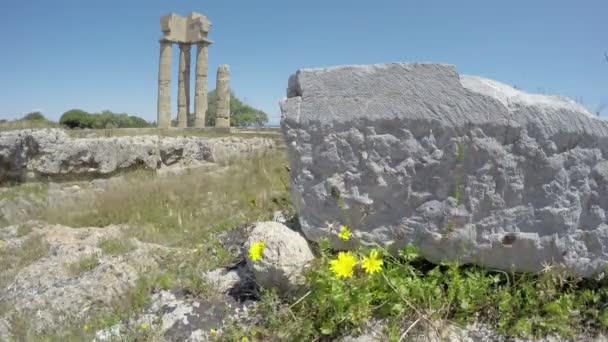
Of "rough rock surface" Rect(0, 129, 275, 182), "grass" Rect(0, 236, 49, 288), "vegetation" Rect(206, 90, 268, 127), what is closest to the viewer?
"grass" Rect(0, 236, 49, 288)

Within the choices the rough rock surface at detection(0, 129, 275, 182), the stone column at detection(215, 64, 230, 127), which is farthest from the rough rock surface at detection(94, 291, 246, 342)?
the stone column at detection(215, 64, 230, 127)

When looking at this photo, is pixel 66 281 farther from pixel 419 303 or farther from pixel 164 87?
pixel 164 87

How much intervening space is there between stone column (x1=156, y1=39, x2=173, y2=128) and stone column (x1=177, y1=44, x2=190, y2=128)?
3.10 ft

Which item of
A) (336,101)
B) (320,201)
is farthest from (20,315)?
(336,101)

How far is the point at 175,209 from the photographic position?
6148mm

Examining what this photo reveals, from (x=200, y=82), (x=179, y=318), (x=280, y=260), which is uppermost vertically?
(x=200, y=82)

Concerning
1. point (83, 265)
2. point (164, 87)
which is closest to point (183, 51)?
point (164, 87)

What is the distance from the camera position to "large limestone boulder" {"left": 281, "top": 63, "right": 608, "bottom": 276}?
8.05 ft

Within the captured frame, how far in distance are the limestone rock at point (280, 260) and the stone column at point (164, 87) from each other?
66.9 feet

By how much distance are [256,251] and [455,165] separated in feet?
4.59

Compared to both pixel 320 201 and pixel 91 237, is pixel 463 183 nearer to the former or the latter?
pixel 320 201

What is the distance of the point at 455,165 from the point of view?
255 cm

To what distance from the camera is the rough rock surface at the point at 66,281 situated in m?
2.83

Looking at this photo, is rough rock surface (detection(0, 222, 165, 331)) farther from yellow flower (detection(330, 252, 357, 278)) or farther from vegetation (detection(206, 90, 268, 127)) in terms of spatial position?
vegetation (detection(206, 90, 268, 127))
